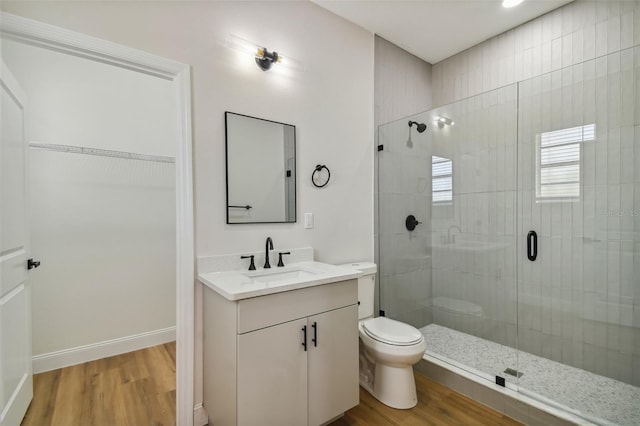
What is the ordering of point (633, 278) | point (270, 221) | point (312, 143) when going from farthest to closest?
point (312, 143), point (270, 221), point (633, 278)

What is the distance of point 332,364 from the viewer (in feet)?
5.46

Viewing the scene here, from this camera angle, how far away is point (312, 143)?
2273mm

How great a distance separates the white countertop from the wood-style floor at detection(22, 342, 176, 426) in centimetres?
97

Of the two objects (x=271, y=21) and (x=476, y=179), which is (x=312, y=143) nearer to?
(x=271, y=21)

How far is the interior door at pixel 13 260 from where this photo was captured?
57.5 inches

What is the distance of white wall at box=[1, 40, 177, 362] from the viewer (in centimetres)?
234

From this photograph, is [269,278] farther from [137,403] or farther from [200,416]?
[137,403]

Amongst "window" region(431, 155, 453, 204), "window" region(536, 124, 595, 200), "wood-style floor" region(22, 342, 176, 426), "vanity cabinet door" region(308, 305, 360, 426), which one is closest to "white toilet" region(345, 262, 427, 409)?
"vanity cabinet door" region(308, 305, 360, 426)

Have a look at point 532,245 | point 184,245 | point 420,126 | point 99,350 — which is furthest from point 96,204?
point 532,245

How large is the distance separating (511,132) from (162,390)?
3257mm

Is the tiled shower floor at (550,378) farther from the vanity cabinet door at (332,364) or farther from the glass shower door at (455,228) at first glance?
the vanity cabinet door at (332,364)

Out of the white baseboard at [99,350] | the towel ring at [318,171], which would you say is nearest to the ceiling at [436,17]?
the towel ring at [318,171]

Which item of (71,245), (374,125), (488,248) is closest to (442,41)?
(374,125)

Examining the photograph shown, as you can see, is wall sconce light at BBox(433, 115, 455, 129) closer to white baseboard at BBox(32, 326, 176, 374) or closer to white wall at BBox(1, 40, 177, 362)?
white wall at BBox(1, 40, 177, 362)
